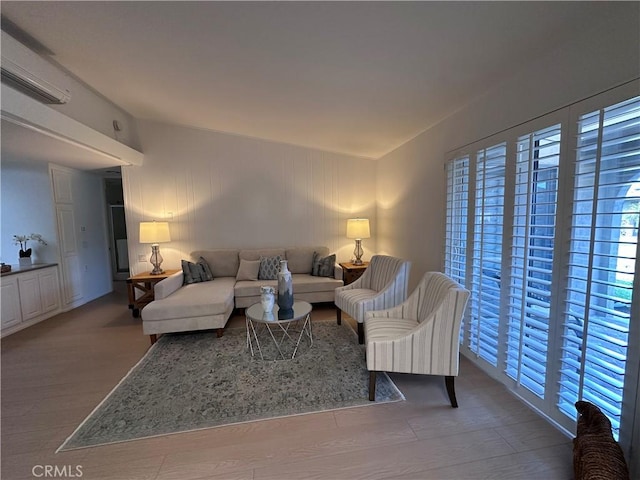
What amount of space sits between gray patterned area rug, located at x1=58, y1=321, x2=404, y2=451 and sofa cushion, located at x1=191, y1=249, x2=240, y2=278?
150 centimetres

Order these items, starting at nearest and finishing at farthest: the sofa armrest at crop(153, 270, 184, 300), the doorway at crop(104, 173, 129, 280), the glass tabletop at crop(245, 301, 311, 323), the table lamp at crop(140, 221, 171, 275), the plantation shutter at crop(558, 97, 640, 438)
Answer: the plantation shutter at crop(558, 97, 640, 438)
the glass tabletop at crop(245, 301, 311, 323)
the sofa armrest at crop(153, 270, 184, 300)
the table lamp at crop(140, 221, 171, 275)
the doorway at crop(104, 173, 129, 280)

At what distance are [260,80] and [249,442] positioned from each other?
288 centimetres

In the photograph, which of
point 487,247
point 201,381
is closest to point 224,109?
point 201,381

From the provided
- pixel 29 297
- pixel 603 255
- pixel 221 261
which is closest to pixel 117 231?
pixel 29 297

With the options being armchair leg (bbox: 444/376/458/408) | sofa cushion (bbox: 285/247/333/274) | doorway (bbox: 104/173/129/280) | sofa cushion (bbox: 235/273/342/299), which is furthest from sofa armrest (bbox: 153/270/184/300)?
doorway (bbox: 104/173/129/280)

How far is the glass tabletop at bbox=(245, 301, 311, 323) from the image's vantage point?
256 centimetres

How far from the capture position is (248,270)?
4.14 meters

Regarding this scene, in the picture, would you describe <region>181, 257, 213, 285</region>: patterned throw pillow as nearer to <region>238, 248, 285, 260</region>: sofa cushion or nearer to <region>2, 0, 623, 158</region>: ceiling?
<region>238, 248, 285, 260</region>: sofa cushion

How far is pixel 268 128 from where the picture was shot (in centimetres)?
399

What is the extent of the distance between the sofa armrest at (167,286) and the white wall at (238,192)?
85 cm

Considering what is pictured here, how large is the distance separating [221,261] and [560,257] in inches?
160

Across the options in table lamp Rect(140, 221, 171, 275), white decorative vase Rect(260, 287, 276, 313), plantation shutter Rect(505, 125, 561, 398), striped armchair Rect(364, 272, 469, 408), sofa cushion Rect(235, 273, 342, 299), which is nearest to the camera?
plantation shutter Rect(505, 125, 561, 398)

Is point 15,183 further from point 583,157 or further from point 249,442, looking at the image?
point 583,157

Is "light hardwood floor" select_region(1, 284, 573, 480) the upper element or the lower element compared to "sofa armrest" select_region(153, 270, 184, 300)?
lower
